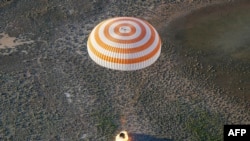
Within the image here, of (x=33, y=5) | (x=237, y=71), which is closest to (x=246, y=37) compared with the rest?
(x=237, y=71)

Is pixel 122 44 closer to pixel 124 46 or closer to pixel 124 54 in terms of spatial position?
pixel 124 46


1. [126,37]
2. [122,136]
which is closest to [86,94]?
[122,136]

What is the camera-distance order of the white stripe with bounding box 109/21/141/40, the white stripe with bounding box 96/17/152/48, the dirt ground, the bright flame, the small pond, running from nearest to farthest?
the white stripe with bounding box 96/17/152/48
the white stripe with bounding box 109/21/141/40
the bright flame
the dirt ground
the small pond

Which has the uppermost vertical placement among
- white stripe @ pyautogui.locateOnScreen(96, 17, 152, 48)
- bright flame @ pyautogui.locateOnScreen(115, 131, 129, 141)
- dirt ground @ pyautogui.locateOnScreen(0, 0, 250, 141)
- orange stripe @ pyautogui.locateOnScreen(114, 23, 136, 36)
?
orange stripe @ pyautogui.locateOnScreen(114, 23, 136, 36)

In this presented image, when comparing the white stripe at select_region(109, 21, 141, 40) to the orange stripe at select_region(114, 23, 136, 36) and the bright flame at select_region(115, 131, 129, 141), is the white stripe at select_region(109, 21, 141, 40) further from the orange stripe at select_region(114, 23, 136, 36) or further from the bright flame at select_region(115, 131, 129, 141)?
the bright flame at select_region(115, 131, 129, 141)

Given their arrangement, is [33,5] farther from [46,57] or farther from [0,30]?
[46,57]

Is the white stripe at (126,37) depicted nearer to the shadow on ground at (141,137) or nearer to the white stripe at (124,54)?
the white stripe at (124,54)

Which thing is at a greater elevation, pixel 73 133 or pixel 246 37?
pixel 246 37

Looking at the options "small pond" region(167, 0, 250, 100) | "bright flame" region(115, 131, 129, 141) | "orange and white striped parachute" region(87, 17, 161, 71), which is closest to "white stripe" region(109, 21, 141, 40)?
"orange and white striped parachute" region(87, 17, 161, 71)
